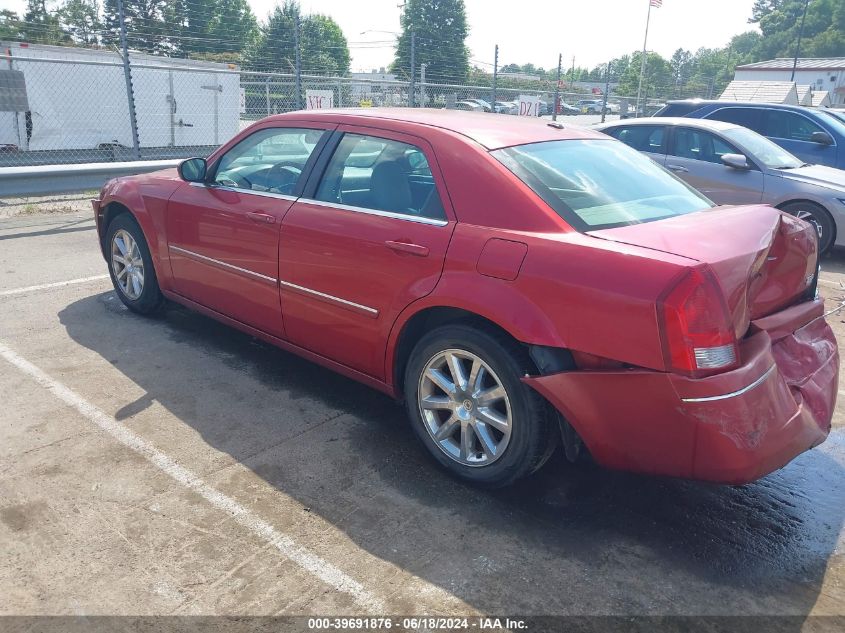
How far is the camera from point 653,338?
2518 millimetres

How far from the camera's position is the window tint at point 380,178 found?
11.0 ft

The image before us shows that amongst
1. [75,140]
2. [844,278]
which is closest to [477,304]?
[844,278]

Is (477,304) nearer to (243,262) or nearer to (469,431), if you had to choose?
(469,431)

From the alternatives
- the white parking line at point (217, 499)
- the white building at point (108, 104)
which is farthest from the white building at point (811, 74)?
the white parking line at point (217, 499)

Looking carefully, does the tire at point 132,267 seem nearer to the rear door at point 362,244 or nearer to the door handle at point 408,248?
the rear door at point 362,244

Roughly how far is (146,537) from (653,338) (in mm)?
2110

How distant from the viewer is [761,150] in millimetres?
8500

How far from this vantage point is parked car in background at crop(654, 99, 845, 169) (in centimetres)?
1006

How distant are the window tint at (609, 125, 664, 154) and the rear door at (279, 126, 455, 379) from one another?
6204mm

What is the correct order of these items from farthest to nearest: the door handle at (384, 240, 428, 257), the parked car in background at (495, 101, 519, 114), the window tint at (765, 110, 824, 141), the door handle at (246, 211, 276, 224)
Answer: the parked car in background at (495, 101, 519, 114)
the window tint at (765, 110, 824, 141)
the door handle at (246, 211, 276, 224)
the door handle at (384, 240, 428, 257)

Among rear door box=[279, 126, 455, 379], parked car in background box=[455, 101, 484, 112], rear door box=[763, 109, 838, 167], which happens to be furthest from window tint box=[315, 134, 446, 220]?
parked car in background box=[455, 101, 484, 112]

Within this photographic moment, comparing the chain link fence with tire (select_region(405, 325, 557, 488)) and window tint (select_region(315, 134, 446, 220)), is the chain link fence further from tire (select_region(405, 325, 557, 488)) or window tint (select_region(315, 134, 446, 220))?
tire (select_region(405, 325, 557, 488))

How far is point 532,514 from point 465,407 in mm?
547

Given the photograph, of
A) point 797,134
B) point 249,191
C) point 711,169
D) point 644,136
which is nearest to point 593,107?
point 797,134
